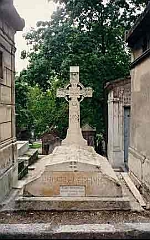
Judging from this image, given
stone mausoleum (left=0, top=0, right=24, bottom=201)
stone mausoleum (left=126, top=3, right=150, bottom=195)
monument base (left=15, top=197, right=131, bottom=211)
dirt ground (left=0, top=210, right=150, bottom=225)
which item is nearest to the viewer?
dirt ground (left=0, top=210, right=150, bottom=225)

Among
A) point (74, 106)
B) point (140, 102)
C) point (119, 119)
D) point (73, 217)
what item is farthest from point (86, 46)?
point (73, 217)

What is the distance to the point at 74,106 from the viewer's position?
352 inches

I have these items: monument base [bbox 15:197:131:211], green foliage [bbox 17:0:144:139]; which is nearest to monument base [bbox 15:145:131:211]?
monument base [bbox 15:197:131:211]

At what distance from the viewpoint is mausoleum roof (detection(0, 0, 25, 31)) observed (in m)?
5.70

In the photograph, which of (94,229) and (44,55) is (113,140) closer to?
(44,55)

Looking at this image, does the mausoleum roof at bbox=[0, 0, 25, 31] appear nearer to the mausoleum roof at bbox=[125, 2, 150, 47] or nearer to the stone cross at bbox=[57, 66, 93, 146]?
the stone cross at bbox=[57, 66, 93, 146]

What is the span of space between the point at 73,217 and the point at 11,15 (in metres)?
4.15

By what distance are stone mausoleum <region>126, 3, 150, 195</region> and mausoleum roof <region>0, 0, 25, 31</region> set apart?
2.42m

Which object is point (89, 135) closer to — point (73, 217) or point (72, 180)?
point (72, 180)

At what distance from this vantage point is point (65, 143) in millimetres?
8766

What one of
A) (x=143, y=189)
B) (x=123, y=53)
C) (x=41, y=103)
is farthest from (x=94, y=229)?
(x=41, y=103)

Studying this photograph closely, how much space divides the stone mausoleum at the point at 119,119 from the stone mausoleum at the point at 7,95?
202 inches

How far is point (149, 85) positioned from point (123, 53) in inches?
381

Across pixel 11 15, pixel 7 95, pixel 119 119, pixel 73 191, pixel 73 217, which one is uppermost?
pixel 11 15
